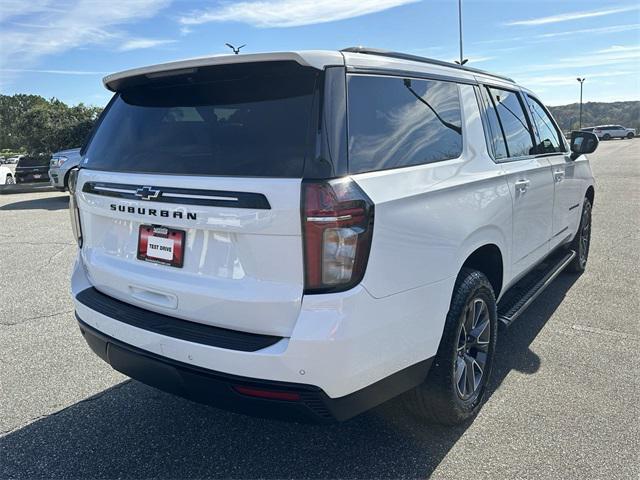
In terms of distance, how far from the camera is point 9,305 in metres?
4.88

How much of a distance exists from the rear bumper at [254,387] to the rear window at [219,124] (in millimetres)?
839

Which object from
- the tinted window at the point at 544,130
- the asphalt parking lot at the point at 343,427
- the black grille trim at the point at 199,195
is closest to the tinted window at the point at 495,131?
the tinted window at the point at 544,130

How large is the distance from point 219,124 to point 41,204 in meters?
12.7

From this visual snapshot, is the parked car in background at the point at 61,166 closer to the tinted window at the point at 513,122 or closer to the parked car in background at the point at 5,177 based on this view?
the parked car in background at the point at 5,177

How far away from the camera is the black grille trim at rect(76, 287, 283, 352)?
211 cm

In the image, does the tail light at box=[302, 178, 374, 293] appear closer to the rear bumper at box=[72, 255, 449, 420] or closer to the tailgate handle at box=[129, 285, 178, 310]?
the rear bumper at box=[72, 255, 449, 420]

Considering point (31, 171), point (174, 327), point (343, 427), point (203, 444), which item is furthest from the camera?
point (31, 171)

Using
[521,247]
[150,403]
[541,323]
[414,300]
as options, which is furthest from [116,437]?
[541,323]

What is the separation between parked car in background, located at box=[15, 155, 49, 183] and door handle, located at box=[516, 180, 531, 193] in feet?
53.9

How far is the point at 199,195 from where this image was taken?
2.16m

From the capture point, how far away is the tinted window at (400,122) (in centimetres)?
220

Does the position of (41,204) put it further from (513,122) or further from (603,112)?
(603,112)

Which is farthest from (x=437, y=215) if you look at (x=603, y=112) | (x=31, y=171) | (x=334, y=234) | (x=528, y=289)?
(x=603, y=112)

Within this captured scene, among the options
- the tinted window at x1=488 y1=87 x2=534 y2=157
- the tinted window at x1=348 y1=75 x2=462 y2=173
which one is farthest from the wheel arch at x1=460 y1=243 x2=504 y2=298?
the tinted window at x1=488 y1=87 x2=534 y2=157
